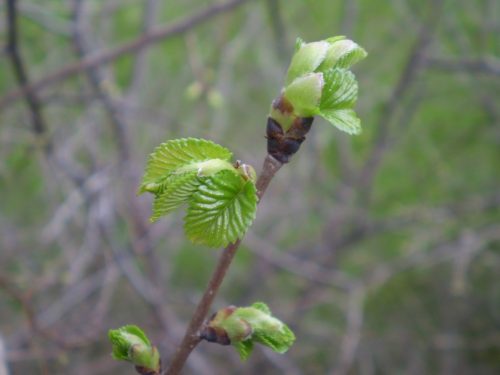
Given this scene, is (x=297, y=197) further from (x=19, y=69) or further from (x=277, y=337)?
(x=277, y=337)

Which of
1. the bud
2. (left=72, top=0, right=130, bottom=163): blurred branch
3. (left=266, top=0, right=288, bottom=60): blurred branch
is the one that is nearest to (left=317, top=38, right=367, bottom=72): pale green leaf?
the bud

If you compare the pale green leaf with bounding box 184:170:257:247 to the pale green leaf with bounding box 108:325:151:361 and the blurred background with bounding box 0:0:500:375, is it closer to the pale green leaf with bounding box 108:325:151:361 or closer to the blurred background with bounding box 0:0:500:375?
the pale green leaf with bounding box 108:325:151:361

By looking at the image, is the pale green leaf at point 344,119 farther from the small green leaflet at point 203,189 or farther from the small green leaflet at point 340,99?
the small green leaflet at point 203,189

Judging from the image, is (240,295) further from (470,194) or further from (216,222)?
(216,222)

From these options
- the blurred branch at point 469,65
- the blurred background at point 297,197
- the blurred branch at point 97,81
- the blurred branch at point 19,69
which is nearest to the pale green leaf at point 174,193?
the blurred branch at point 19,69

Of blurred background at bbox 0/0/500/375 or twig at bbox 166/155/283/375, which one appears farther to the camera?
blurred background at bbox 0/0/500/375

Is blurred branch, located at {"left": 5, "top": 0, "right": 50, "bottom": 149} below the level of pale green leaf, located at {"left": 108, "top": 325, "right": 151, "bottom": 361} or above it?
above
